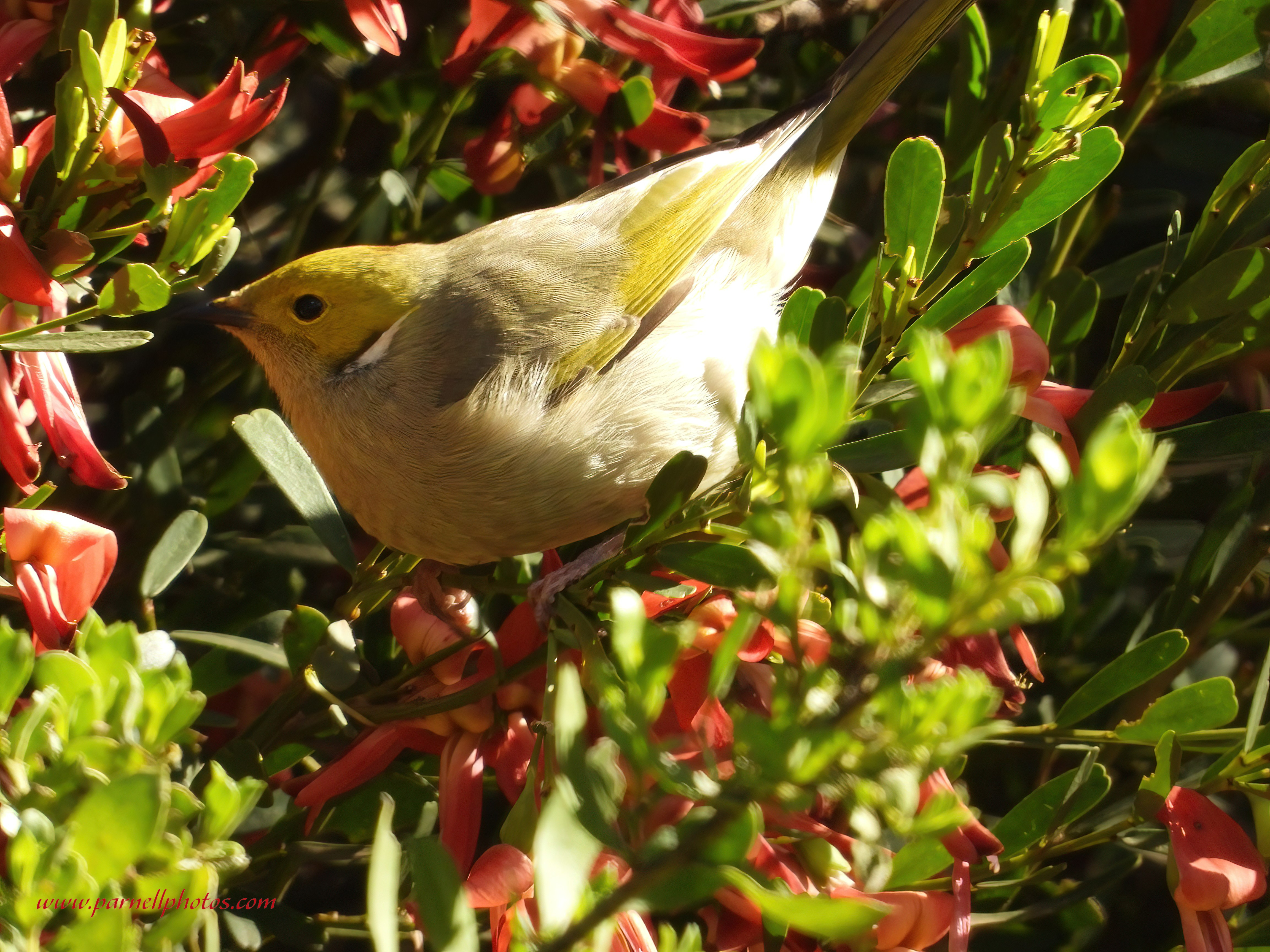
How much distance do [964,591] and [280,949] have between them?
208 cm

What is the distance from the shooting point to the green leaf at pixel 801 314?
173cm

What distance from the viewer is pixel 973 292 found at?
5.90ft

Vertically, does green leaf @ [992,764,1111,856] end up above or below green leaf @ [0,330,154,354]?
below

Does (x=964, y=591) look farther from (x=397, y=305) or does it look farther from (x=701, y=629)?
(x=397, y=305)

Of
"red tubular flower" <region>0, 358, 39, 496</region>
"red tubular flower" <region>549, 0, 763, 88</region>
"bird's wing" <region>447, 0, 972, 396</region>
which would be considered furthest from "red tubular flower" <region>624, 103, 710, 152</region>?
"red tubular flower" <region>0, 358, 39, 496</region>

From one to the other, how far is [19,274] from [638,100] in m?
1.26

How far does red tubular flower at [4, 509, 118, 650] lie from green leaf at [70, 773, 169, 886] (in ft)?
2.07

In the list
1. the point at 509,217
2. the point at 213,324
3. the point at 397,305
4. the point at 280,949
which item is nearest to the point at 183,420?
the point at 213,324

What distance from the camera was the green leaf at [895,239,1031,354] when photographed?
1.73m

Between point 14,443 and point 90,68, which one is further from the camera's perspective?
point 14,443

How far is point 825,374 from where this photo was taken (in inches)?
36.7

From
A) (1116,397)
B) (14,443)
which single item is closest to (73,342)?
(14,443)

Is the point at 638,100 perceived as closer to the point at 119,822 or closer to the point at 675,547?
the point at 675,547

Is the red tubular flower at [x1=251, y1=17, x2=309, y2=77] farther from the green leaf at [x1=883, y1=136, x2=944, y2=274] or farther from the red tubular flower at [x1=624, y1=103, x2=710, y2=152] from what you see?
the green leaf at [x1=883, y1=136, x2=944, y2=274]
